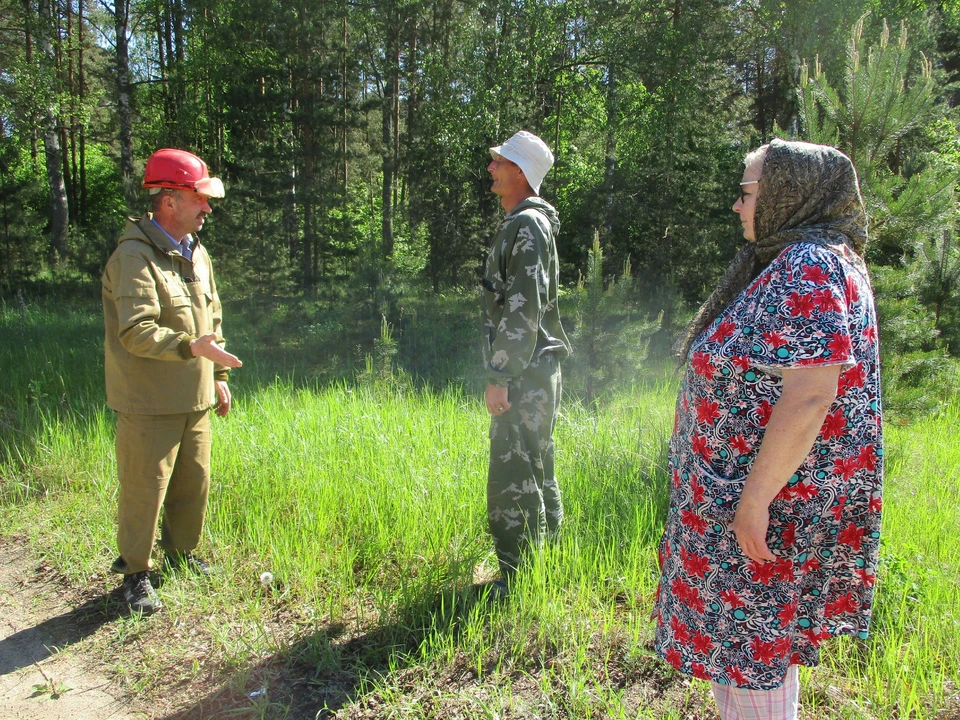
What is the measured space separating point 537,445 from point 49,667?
227 centimetres

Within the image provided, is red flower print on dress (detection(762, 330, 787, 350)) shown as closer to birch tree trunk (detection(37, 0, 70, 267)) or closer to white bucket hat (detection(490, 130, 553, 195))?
white bucket hat (detection(490, 130, 553, 195))

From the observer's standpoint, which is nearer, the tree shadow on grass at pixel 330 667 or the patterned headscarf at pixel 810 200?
the patterned headscarf at pixel 810 200

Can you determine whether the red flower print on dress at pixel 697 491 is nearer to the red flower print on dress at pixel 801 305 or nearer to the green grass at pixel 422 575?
the red flower print on dress at pixel 801 305

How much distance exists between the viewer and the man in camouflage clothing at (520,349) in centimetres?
299

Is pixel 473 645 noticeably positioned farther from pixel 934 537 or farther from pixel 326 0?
pixel 326 0

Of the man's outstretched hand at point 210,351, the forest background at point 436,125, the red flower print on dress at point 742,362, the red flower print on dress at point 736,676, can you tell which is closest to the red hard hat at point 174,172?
the man's outstretched hand at point 210,351

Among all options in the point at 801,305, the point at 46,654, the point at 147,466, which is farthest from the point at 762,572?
the point at 46,654

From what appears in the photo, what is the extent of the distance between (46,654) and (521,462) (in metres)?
2.23

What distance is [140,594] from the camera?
328cm

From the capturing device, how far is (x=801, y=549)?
6.01 feet

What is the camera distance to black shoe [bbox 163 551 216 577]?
3.48 m

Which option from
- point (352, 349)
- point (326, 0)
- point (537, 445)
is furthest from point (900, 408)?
point (326, 0)

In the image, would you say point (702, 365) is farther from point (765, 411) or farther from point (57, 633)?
point (57, 633)

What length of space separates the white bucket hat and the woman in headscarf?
1.31 m
